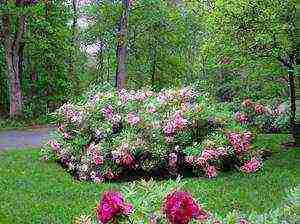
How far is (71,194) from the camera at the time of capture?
9461 mm

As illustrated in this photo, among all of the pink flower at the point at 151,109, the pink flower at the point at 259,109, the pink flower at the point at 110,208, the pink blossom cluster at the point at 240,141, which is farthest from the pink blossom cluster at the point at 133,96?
the pink flower at the point at 110,208

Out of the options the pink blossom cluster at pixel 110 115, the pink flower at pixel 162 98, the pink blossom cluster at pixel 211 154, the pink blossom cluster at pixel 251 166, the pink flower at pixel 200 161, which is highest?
the pink flower at pixel 162 98

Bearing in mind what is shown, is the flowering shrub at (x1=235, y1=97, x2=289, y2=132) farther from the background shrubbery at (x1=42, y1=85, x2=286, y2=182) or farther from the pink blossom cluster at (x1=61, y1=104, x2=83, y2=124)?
the pink blossom cluster at (x1=61, y1=104, x2=83, y2=124)

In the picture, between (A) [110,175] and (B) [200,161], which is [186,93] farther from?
(A) [110,175]

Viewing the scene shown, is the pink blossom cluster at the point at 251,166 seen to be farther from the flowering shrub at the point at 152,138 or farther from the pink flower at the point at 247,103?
the pink flower at the point at 247,103

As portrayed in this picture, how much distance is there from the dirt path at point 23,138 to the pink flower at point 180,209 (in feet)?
38.6

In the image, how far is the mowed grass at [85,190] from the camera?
8109 mm

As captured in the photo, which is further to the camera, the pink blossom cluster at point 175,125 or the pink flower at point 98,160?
the pink blossom cluster at point 175,125

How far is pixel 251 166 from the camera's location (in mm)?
11117

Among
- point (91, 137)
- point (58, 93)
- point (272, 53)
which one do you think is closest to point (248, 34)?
point (272, 53)

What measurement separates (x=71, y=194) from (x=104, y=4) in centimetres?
1946

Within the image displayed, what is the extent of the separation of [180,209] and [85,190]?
5860mm

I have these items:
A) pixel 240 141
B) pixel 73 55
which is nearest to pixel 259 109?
pixel 240 141

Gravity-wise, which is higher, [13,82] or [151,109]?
[13,82]
